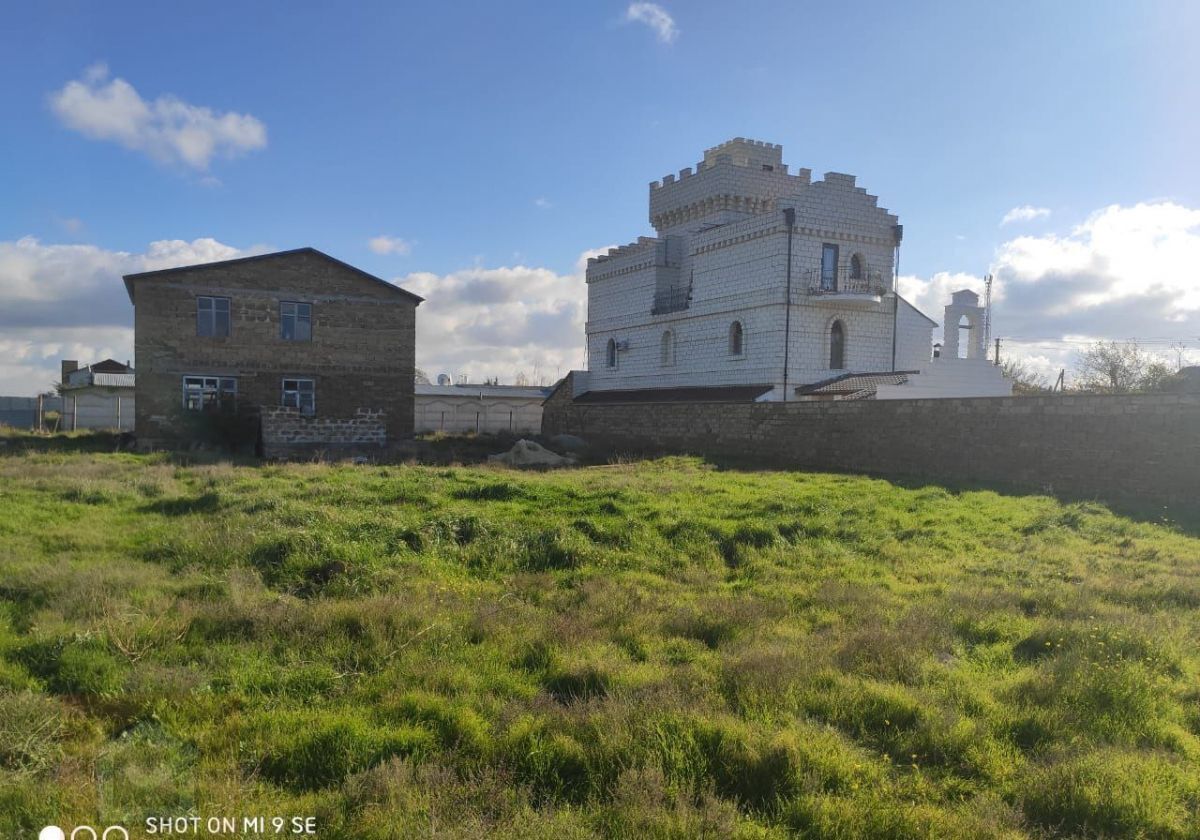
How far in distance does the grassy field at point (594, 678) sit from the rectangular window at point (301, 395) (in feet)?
55.1

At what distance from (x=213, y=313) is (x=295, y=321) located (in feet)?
8.40

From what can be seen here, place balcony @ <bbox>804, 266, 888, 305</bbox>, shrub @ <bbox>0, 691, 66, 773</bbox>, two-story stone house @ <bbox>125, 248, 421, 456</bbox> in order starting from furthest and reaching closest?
balcony @ <bbox>804, 266, 888, 305</bbox>, two-story stone house @ <bbox>125, 248, 421, 456</bbox>, shrub @ <bbox>0, 691, 66, 773</bbox>

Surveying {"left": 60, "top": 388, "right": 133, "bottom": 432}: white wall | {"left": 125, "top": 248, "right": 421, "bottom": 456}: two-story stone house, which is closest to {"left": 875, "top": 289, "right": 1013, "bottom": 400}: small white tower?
{"left": 125, "top": 248, "right": 421, "bottom": 456}: two-story stone house

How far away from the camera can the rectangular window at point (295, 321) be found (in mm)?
27062

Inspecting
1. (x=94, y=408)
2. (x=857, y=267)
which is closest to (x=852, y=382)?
(x=857, y=267)

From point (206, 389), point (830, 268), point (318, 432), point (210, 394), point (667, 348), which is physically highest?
point (830, 268)

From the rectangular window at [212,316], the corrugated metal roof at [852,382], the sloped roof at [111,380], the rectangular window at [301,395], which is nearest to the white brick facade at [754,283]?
the corrugated metal roof at [852,382]

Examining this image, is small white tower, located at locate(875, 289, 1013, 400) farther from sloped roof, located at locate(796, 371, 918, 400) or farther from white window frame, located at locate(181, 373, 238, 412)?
white window frame, located at locate(181, 373, 238, 412)

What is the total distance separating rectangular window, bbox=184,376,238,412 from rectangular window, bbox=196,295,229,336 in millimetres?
1565

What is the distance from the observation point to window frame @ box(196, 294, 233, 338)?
26.1m

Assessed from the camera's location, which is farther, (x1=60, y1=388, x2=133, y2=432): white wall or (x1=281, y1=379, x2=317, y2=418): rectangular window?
(x1=60, y1=388, x2=133, y2=432): white wall

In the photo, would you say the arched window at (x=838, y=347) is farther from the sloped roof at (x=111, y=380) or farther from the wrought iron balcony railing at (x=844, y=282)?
the sloped roof at (x=111, y=380)

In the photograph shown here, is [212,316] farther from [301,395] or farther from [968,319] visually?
[968,319]

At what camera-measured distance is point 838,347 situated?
28094 mm
